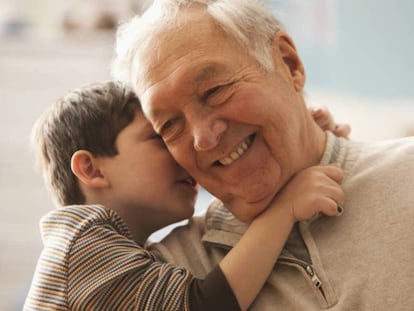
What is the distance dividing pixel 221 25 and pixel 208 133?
23 centimetres

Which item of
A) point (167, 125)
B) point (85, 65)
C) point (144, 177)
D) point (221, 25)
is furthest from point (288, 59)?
point (85, 65)

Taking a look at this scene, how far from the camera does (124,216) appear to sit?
158cm

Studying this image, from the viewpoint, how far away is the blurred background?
328 centimetres

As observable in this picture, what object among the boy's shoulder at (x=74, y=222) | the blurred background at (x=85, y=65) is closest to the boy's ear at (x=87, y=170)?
the boy's shoulder at (x=74, y=222)

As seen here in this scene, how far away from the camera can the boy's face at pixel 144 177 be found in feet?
5.06

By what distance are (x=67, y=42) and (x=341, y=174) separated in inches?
114

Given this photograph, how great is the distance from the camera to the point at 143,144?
60.8 inches

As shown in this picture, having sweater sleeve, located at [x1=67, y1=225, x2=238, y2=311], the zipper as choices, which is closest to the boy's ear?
sweater sleeve, located at [x1=67, y1=225, x2=238, y2=311]

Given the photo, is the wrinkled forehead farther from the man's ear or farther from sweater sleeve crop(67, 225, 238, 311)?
sweater sleeve crop(67, 225, 238, 311)

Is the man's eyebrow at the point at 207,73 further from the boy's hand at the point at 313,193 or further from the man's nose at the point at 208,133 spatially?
the boy's hand at the point at 313,193

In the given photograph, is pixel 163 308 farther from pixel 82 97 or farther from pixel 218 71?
pixel 82 97

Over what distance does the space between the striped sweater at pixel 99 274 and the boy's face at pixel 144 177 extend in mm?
197

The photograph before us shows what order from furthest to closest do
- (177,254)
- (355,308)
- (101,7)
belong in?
(101,7) < (177,254) < (355,308)

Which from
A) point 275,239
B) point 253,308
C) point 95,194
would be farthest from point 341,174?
point 95,194
